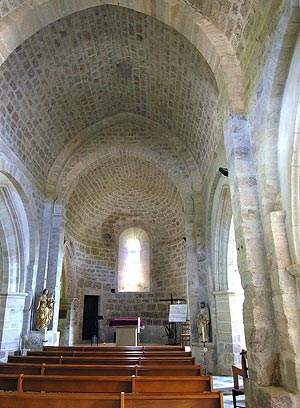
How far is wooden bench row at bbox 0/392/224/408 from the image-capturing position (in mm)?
2582

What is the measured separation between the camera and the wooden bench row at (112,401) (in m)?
2.58

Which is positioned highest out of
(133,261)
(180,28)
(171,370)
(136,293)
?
(180,28)

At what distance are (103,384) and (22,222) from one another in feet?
21.7

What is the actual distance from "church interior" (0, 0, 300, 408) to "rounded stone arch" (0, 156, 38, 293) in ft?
0.13

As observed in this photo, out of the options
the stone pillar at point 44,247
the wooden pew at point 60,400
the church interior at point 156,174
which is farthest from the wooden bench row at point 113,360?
the stone pillar at point 44,247

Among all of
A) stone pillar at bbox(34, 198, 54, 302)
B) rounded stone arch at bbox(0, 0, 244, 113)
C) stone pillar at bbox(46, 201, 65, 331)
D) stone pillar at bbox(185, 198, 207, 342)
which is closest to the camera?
rounded stone arch at bbox(0, 0, 244, 113)

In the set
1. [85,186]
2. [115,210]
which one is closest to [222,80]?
[85,186]

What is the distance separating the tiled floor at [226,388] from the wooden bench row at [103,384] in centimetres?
257

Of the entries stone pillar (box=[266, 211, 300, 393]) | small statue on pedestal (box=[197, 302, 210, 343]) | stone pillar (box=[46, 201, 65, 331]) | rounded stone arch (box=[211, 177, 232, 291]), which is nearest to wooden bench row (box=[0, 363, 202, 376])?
stone pillar (box=[266, 211, 300, 393])

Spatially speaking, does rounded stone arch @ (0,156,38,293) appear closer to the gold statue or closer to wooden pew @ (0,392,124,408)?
the gold statue

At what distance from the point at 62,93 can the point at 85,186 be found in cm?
455

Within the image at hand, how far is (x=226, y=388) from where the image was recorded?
6.50 m

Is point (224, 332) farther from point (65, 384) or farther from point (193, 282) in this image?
point (65, 384)

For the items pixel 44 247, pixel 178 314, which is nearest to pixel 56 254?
pixel 44 247
